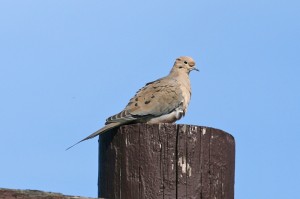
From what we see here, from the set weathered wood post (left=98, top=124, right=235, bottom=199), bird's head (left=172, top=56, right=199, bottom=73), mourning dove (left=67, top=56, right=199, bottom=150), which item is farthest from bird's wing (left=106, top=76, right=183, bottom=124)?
weathered wood post (left=98, top=124, right=235, bottom=199)

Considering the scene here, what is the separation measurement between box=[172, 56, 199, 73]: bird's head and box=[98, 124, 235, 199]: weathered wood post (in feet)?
17.1

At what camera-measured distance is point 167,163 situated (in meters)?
3.94

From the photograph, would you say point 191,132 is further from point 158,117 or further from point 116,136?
point 158,117

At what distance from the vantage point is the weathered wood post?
3.90 m

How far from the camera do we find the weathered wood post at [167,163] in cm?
390

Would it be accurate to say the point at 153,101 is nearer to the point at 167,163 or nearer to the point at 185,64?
the point at 185,64

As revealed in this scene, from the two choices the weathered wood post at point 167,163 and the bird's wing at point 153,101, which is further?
the bird's wing at point 153,101

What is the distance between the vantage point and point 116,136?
13.8 feet

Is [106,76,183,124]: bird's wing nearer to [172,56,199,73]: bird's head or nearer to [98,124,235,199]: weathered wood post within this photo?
[172,56,199,73]: bird's head

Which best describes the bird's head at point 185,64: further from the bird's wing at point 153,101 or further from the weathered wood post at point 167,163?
the weathered wood post at point 167,163

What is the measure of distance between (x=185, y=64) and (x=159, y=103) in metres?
2.10

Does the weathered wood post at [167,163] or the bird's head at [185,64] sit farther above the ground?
the bird's head at [185,64]

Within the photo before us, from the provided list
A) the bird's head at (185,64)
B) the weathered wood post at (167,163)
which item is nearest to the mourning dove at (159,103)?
the bird's head at (185,64)

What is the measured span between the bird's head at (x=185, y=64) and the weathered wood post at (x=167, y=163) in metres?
5.21
